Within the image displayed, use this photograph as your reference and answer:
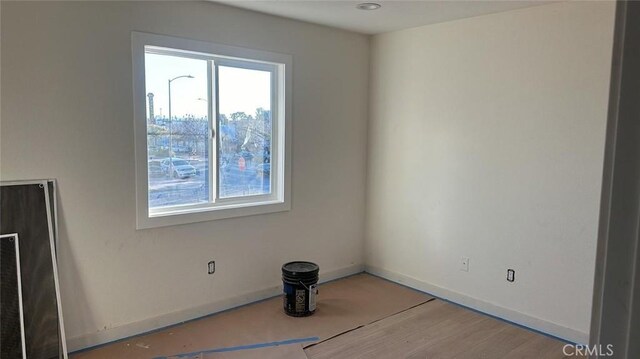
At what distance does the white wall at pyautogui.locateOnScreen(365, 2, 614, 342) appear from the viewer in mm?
3088

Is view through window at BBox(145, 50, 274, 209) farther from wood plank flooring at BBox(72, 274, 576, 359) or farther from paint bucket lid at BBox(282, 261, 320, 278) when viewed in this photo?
wood plank flooring at BBox(72, 274, 576, 359)

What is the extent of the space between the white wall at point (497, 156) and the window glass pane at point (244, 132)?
118 cm

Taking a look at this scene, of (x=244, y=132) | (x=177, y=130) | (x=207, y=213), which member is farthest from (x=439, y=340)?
(x=177, y=130)

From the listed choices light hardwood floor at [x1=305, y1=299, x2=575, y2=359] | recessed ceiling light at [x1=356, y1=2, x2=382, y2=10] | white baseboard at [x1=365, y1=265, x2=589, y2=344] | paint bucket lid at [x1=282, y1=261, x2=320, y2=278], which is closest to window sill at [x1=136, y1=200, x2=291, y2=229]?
paint bucket lid at [x1=282, y1=261, x2=320, y2=278]

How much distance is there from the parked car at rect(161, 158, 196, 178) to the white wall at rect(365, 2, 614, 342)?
1.89 m

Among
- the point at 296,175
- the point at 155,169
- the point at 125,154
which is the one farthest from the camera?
the point at 296,175

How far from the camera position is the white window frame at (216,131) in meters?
3.06

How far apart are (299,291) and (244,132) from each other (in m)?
1.41

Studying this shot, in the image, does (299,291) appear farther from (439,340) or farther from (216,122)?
(216,122)

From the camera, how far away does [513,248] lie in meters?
3.50

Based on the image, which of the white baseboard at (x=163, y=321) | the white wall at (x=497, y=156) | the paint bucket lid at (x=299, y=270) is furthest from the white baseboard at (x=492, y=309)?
the white baseboard at (x=163, y=321)

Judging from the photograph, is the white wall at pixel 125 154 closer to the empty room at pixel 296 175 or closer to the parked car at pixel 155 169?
the empty room at pixel 296 175

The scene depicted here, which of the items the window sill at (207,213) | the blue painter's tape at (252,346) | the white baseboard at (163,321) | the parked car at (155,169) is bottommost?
the blue painter's tape at (252,346)

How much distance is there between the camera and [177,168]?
135 inches
